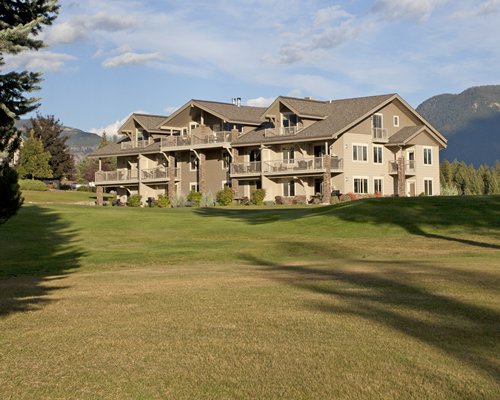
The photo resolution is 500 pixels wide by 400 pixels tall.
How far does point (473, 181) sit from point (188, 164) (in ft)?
222

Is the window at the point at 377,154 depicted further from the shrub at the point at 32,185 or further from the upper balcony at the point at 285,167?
the shrub at the point at 32,185

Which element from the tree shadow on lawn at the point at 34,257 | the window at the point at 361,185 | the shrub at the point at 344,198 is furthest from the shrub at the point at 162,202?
the tree shadow on lawn at the point at 34,257

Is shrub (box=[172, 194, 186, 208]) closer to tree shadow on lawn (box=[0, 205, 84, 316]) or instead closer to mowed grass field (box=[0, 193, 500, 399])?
tree shadow on lawn (box=[0, 205, 84, 316])

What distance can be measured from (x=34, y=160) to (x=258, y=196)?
140ft

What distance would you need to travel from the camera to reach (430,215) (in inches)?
1387

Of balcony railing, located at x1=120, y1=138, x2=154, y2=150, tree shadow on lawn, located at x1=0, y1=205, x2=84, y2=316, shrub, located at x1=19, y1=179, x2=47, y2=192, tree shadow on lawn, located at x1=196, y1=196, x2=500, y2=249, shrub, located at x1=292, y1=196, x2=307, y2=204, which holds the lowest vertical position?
tree shadow on lawn, located at x1=0, y1=205, x2=84, y2=316

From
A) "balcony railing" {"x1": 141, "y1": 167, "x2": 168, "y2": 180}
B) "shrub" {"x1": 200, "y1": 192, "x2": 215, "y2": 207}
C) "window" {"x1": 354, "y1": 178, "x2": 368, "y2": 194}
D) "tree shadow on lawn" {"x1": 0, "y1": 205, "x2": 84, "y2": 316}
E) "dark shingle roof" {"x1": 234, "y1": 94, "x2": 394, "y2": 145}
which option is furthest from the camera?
"balcony railing" {"x1": 141, "y1": 167, "x2": 168, "y2": 180}

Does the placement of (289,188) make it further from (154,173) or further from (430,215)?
(430,215)

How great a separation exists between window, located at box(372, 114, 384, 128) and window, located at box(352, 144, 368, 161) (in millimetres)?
2701

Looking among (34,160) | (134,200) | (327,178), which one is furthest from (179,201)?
(34,160)

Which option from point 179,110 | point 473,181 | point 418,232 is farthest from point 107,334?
point 473,181

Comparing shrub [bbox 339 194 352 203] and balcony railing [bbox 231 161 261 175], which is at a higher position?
balcony railing [bbox 231 161 261 175]

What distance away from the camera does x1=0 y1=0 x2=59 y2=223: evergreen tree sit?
56.7ft

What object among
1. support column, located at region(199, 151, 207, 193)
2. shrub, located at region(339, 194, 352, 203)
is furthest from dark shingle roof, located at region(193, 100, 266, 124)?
shrub, located at region(339, 194, 352, 203)
